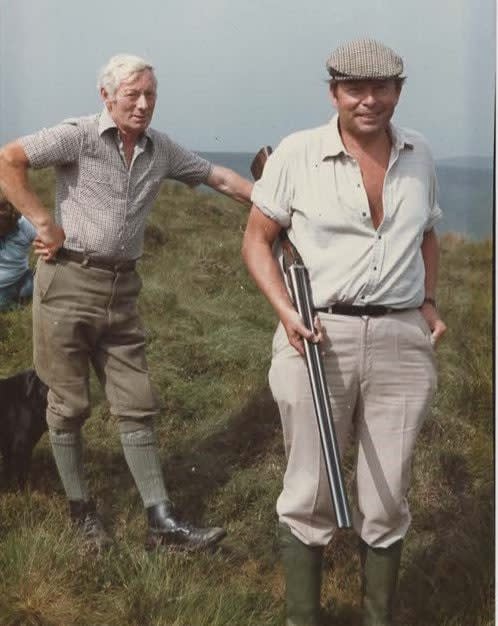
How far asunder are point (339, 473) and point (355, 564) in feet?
3.71

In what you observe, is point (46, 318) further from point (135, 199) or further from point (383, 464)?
point (383, 464)

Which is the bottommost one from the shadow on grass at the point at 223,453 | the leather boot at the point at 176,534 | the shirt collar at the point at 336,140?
the shadow on grass at the point at 223,453

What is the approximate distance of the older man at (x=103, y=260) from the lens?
16.3 ft

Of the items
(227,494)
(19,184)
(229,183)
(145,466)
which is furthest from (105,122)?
(227,494)

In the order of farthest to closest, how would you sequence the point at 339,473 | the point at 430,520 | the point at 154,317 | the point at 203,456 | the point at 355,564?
1. the point at 154,317
2. the point at 203,456
3. the point at 430,520
4. the point at 355,564
5. the point at 339,473

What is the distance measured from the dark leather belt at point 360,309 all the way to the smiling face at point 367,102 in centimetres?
63

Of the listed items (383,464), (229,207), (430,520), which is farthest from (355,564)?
(229,207)

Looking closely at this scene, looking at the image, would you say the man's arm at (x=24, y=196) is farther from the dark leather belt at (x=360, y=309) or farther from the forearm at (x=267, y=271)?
the dark leather belt at (x=360, y=309)

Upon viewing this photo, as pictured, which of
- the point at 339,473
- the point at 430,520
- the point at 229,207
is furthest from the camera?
the point at 229,207

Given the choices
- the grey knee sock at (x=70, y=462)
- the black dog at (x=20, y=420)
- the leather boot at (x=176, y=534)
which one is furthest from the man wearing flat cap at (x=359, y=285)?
the black dog at (x=20, y=420)

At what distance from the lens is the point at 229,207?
11711 millimetres

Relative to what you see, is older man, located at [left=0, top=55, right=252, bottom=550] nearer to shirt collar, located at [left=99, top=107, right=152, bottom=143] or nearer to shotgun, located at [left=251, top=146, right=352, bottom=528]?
shirt collar, located at [left=99, top=107, right=152, bottom=143]

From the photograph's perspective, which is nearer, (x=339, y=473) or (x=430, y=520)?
(x=339, y=473)

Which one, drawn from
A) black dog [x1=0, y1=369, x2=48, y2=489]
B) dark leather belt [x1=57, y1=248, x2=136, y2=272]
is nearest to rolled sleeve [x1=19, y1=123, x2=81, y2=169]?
dark leather belt [x1=57, y1=248, x2=136, y2=272]
